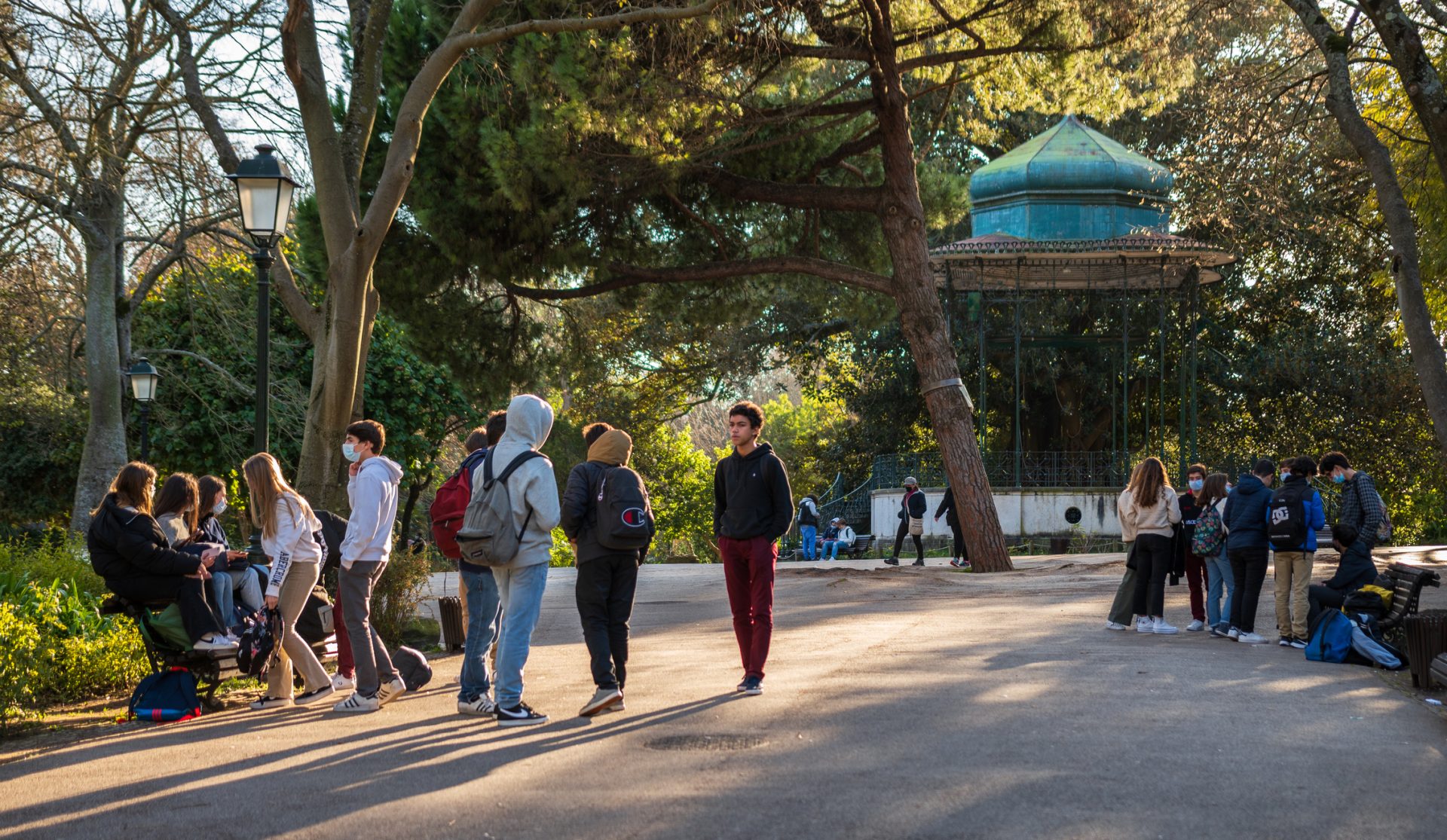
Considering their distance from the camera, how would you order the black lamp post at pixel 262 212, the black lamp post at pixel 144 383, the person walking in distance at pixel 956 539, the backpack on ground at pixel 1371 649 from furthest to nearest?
the person walking in distance at pixel 956 539, the black lamp post at pixel 144 383, the black lamp post at pixel 262 212, the backpack on ground at pixel 1371 649

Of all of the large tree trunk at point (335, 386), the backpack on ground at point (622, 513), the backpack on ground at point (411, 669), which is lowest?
the backpack on ground at point (411, 669)

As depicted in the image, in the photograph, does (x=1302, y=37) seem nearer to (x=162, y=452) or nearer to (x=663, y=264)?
(x=663, y=264)

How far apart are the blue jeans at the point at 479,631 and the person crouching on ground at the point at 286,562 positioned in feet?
3.81

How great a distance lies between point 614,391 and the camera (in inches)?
1439

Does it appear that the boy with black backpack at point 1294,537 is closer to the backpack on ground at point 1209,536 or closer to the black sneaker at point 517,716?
the backpack on ground at point 1209,536

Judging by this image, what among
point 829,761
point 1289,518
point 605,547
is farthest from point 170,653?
point 1289,518

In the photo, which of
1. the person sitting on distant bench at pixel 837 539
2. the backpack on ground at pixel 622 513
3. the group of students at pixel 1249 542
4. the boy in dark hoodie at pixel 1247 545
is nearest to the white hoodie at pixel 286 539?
the backpack on ground at pixel 622 513

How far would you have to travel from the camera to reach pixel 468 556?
761 cm

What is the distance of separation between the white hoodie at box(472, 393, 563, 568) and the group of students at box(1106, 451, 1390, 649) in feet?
20.2

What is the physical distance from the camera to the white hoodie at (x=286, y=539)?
28.1 feet

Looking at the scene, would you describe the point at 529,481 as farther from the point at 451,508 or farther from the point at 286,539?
the point at 286,539

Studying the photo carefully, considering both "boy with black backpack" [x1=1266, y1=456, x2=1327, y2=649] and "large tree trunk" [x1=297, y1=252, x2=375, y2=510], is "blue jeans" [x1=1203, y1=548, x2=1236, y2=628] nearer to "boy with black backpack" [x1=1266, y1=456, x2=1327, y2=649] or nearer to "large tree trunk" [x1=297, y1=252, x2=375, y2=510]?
"boy with black backpack" [x1=1266, y1=456, x2=1327, y2=649]

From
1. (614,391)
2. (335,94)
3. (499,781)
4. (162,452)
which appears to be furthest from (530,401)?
(614,391)

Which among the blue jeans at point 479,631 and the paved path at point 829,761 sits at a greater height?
the blue jeans at point 479,631
